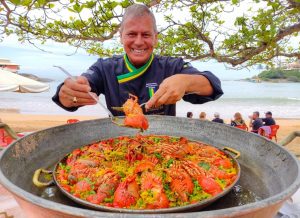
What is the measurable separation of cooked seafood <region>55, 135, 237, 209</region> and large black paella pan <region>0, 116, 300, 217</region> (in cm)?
10

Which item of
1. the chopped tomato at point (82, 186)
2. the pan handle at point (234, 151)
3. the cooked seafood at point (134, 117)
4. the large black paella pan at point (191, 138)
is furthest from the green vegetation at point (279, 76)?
the chopped tomato at point (82, 186)

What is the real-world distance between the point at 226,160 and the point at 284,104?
3187 cm

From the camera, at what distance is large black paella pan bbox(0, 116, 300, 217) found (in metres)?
1.04

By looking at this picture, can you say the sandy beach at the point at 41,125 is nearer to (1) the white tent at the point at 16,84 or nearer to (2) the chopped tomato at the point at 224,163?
(1) the white tent at the point at 16,84

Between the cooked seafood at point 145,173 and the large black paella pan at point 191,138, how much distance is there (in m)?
0.10

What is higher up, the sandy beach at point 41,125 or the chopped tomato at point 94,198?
the chopped tomato at point 94,198

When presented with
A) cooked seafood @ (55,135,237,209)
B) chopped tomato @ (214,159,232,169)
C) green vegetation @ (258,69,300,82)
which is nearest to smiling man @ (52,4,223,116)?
cooked seafood @ (55,135,237,209)

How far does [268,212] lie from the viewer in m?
1.11

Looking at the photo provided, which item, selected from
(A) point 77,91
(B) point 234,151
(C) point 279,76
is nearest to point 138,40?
(A) point 77,91

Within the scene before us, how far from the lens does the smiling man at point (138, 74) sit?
7.91ft

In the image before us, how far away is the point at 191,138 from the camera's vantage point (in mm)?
2521

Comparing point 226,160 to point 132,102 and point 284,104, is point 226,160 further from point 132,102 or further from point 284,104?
point 284,104

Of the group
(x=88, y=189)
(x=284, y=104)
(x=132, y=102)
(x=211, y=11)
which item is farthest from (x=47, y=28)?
(x=284, y=104)

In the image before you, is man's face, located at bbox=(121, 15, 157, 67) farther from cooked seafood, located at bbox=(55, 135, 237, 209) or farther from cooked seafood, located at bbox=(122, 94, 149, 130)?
cooked seafood, located at bbox=(55, 135, 237, 209)
